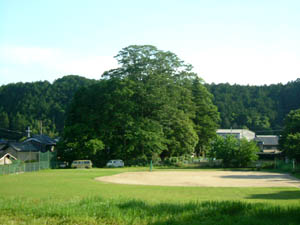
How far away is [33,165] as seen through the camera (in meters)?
46.0

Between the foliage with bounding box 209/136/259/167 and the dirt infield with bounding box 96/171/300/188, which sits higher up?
the foliage with bounding box 209/136/259/167

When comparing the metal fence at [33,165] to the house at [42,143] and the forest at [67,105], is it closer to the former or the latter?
the house at [42,143]

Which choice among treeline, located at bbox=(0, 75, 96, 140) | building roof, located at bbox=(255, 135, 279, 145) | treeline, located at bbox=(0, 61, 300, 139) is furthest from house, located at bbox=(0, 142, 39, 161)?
building roof, located at bbox=(255, 135, 279, 145)

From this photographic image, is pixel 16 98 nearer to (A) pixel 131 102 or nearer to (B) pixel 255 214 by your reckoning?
(A) pixel 131 102

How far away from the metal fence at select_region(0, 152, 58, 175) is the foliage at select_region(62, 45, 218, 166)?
3.65m

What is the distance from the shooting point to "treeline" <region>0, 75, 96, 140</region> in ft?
355

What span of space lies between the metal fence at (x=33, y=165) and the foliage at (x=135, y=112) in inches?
144

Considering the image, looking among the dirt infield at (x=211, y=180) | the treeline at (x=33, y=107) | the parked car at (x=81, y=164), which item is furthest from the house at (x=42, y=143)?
the dirt infield at (x=211, y=180)

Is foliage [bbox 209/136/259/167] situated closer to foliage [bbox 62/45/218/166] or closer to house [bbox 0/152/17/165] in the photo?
foliage [bbox 62/45/218/166]

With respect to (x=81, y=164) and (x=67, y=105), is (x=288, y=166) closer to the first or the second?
(x=81, y=164)

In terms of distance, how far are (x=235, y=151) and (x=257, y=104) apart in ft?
256

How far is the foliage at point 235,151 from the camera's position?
5244 centimetres

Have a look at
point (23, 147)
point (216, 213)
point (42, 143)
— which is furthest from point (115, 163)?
point (216, 213)

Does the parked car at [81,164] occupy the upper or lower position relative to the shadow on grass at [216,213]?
lower
